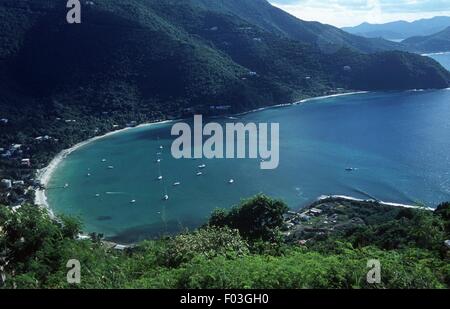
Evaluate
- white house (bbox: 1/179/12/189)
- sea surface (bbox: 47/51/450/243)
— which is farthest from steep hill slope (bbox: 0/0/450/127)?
white house (bbox: 1/179/12/189)

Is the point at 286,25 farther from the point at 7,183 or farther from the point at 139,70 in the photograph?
the point at 7,183

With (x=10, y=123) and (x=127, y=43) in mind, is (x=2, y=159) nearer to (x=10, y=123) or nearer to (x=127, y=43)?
(x=10, y=123)

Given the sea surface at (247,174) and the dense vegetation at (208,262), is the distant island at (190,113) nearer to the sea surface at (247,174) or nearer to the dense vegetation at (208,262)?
the dense vegetation at (208,262)

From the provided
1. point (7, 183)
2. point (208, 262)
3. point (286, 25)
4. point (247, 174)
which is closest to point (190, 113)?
point (247, 174)

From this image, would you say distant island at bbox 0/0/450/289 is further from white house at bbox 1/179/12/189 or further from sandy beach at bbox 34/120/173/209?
sandy beach at bbox 34/120/173/209

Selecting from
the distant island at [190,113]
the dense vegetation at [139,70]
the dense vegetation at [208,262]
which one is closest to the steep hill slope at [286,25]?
the distant island at [190,113]

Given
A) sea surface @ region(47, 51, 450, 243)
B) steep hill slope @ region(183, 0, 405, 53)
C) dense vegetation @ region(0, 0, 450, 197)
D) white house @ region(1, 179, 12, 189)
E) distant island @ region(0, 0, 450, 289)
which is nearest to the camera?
distant island @ region(0, 0, 450, 289)
